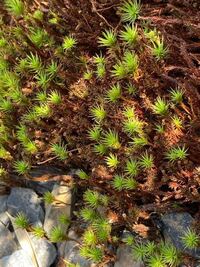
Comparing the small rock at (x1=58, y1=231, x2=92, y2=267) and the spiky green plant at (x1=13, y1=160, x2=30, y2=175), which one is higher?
the spiky green plant at (x1=13, y1=160, x2=30, y2=175)

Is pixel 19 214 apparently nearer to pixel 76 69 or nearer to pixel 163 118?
pixel 76 69

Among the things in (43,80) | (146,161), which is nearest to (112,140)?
(146,161)

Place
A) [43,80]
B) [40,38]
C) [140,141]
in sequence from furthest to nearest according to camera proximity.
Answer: [40,38], [43,80], [140,141]

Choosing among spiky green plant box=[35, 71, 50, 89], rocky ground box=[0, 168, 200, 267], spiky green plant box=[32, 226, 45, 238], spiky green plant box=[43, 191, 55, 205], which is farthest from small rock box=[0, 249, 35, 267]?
spiky green plant box=[35, 71, 50, 89]

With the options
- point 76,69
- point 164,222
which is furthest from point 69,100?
point 164,222

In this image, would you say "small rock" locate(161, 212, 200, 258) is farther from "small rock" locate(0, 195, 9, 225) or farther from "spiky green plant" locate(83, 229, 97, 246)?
"small rock" locate(0, 195, 9, 225)

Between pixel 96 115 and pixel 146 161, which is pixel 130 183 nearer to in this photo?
pixel 146 161
